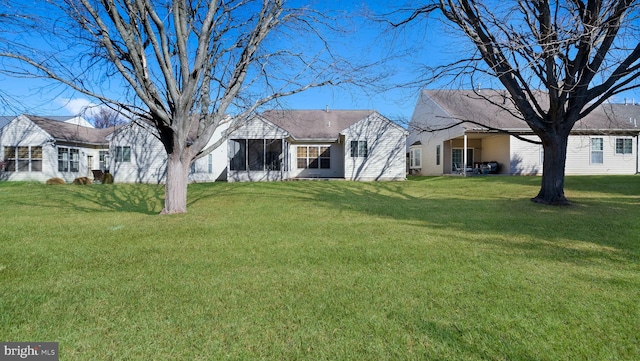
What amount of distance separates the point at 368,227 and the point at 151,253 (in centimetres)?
402

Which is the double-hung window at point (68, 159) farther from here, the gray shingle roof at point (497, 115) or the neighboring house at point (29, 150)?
the gray shingle roof at point (497, 115)

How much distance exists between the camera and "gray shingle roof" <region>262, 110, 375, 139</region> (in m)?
22.2

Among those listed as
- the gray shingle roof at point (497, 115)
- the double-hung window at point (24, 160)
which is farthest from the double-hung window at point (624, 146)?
the double-hung window at point (24, 160)

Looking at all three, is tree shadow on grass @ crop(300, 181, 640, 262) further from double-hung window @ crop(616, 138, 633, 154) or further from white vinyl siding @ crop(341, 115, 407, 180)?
double-hung window @ crop(616, 138, 633, 154)

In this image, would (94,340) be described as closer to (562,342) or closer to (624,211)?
(562,342)

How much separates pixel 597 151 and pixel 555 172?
15.1m

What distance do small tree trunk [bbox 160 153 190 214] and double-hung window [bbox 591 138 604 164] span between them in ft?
79.8

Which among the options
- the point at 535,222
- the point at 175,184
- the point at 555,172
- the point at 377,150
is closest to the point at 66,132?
the point at 175,184

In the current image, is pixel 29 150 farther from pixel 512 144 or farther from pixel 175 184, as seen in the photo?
pixel 512 144

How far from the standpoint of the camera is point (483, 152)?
2339 centimetres

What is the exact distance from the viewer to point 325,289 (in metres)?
3.37

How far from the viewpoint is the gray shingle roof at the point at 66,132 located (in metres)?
21.2

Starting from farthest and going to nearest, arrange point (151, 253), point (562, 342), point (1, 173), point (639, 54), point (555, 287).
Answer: point (1, 173), point (639, 54), point (151, 253), point (555, 287), point (562, 342)

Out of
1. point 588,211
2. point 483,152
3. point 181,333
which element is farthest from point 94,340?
point 483,152
